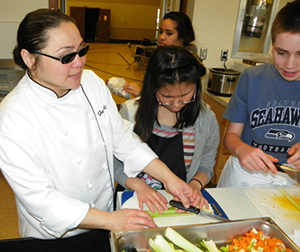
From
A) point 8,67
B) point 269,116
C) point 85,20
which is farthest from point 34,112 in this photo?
point 85,20

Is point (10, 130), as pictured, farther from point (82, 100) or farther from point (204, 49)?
point (204, 49)

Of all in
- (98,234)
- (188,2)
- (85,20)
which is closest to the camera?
(98,234)

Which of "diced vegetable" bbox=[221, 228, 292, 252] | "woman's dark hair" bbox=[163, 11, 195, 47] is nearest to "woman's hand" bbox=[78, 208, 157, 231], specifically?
"diced vegetable" bbox=[221, 228, 292, 252]

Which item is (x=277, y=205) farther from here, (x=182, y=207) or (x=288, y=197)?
(x=182, y=207)

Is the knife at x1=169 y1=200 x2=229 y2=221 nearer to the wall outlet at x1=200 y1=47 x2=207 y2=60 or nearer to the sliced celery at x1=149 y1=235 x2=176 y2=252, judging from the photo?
the sliced celery at x1=149 y1=235 x2=176 y2=252

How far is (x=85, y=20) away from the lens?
27.0 feet

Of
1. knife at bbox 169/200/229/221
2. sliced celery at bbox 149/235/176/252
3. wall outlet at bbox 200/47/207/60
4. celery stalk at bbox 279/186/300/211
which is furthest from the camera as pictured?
wall outlet at bbox 200/47/207/60

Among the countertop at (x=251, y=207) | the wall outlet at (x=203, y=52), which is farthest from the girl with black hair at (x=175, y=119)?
the wall outlet at (x=203, y=52)

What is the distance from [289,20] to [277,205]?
627 millimetres

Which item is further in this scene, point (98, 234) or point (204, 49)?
point (204, 49)

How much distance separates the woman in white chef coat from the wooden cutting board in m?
0.25

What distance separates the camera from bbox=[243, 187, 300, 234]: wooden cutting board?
916 millimetres

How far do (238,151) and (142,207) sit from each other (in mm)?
428

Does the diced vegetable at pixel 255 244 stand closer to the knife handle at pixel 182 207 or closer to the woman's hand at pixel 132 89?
the knife handle at pixel 182 207
